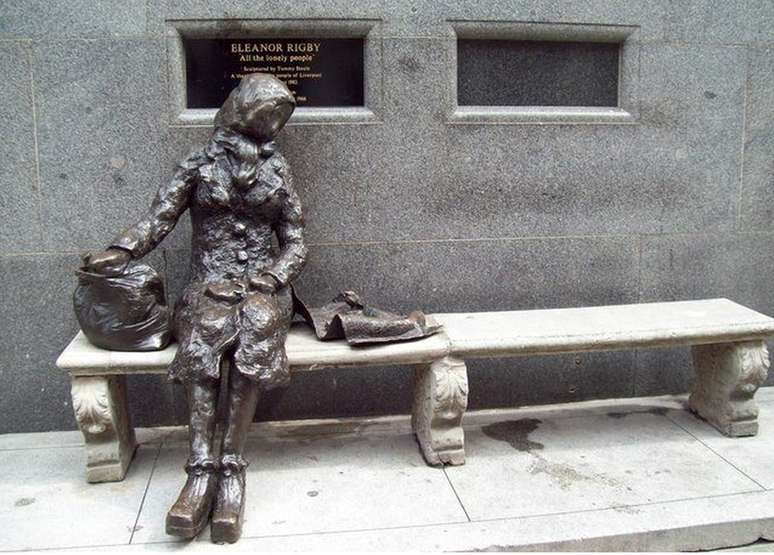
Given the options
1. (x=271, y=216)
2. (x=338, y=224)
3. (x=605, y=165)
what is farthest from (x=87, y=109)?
(x=605, y=165)

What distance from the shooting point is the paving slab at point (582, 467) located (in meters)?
3.88

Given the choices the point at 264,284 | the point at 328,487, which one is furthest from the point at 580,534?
the point at 264,284

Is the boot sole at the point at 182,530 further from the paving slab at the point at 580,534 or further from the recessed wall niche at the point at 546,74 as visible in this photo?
the recessed wall niche at the point at 546,74

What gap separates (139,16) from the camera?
14.9ft

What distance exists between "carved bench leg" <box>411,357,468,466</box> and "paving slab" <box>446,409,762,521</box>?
0.11m

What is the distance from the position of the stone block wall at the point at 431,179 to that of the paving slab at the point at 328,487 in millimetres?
503

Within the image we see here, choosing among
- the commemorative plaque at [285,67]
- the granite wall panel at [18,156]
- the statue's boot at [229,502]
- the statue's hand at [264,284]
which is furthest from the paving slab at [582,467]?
the granite wall panel at [18,156]

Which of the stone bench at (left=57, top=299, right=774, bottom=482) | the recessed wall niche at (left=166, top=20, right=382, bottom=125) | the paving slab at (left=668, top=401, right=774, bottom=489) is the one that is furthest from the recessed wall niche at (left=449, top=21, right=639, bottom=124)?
the paving slab at (left=668, top=401, right=774, bottom=489)

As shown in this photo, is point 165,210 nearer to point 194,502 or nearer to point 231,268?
point 231,268

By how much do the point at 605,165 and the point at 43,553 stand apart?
393 cm

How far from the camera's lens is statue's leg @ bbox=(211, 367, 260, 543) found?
3.56m

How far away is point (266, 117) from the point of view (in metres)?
4.18

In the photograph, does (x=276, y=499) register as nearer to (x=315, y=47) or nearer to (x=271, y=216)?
(x=271, y=216)

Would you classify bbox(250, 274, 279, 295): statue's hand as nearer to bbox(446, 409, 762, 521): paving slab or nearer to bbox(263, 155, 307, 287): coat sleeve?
bbox(263, 155, 307, 287): coat sleeve
